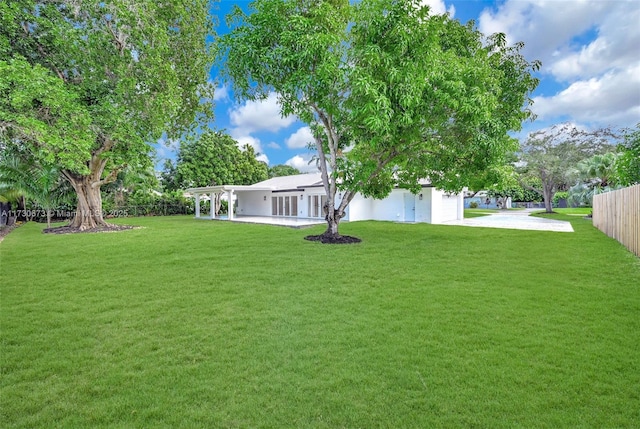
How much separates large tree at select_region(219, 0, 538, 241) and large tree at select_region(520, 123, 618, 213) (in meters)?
16.6

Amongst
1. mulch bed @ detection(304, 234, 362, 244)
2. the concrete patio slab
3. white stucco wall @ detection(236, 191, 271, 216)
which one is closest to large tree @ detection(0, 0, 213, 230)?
the concrete patio slab

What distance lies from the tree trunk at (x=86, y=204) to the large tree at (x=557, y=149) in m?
29.4

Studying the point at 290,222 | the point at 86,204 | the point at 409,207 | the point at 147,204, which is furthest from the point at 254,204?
the point at 409,207

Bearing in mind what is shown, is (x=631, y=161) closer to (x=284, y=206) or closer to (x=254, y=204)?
(x=284, y=206)

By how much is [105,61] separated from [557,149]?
30.5m

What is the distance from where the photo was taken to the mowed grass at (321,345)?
2646mm

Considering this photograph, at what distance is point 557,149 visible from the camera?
26.7m

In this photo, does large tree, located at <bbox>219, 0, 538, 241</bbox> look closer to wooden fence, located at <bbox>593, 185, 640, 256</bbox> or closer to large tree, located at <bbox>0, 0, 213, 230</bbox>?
wooden fence, located at <bbox>593, 185, 640, 256</bbox>

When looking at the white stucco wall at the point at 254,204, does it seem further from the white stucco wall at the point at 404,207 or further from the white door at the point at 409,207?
the white door at the point at 409,207

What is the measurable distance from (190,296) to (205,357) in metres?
2.37

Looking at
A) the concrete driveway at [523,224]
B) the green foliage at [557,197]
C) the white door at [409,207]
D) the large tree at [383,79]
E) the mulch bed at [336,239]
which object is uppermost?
the large tree at [383,79]

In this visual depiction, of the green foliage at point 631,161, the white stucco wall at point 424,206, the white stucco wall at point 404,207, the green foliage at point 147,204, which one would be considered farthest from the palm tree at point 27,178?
the green foliage at point 631,161

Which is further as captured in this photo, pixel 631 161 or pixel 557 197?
pixel 557 197

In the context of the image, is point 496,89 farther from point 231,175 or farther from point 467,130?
point 231,175
